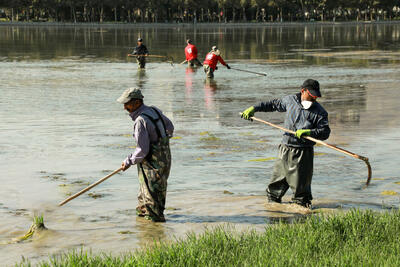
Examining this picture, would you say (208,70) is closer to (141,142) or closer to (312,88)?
(312,88)

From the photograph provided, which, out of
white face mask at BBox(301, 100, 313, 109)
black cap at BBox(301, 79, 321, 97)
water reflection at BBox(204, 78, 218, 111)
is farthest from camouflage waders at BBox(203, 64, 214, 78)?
black cap at BBox(301, 79, 321, 97)

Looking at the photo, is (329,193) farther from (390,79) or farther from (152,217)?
(390,79)

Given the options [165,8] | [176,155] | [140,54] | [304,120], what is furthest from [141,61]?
[165,8]

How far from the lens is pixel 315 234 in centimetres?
682

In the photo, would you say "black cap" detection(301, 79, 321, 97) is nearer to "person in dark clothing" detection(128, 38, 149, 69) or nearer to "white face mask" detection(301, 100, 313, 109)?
"white face mask" detection(301, 100, 313, 109)

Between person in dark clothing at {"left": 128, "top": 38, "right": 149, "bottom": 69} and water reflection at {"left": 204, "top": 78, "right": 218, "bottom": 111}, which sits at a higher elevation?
person in dark clothing at {"left": 128, "top": 38, "right": 149, "bottom": 69}

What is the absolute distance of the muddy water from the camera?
8336mm

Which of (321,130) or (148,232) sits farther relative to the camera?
(321,130)

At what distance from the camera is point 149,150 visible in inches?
313

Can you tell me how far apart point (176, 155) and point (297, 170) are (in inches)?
164

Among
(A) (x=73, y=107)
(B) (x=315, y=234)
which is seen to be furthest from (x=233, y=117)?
(B) (x=315, y=234)

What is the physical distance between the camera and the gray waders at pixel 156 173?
793 centimetres

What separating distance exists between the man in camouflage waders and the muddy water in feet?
1.11

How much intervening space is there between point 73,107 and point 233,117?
14.7 ft
